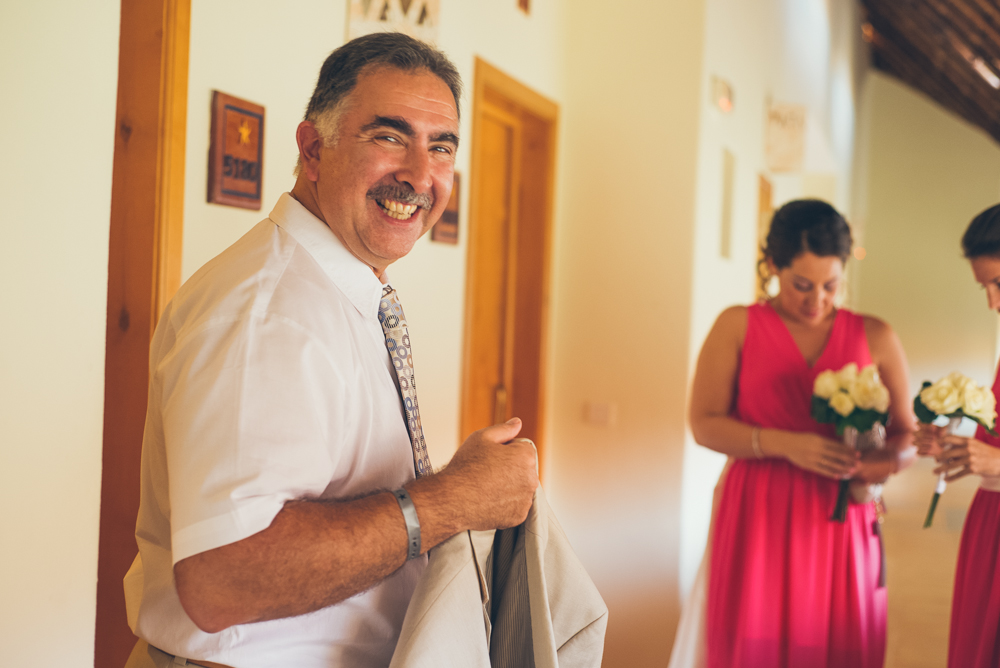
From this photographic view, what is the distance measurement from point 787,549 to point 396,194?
1.77 metres

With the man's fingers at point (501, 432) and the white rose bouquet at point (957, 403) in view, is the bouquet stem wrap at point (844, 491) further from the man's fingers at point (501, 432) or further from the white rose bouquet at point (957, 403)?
the man's fingers at point (501, 432)

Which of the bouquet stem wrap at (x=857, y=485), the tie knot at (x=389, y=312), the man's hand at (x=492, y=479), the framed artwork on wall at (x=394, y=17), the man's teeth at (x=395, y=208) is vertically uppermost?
the framed artwork on wall at (x=394, y=17)

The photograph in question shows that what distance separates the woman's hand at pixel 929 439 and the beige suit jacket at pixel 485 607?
1408mm

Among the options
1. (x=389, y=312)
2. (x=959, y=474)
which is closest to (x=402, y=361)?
(x=389, y=312)

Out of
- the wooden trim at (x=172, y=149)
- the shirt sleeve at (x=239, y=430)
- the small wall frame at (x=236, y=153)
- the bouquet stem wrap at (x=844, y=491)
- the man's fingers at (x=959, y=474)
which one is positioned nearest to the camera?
the shirt sleeve at (x=239, y=430)

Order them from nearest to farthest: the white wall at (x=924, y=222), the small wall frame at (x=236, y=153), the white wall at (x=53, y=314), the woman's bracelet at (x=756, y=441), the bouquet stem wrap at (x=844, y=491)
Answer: the white wall at (x=53, y=314) → the small wall frame at (x=236, y=153) → the bouquet stem wrap at (x=844, y=491) → the woman's bracelet at (x=756, y=441) → the white wall at (x=924, y=222)

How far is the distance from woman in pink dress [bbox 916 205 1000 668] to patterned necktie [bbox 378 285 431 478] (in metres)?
1.61

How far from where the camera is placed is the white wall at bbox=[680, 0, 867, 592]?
→ 360cm

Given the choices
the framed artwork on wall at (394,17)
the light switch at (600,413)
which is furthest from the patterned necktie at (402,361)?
the light switch at (600,413)

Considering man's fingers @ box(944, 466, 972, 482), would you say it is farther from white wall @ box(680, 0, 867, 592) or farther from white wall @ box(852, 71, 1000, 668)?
white wall @ box(852, 71, 1000, 668)

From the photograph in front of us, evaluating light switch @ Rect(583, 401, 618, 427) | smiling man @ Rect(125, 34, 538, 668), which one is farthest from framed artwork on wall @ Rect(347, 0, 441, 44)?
light switch @ Rect(583, 401, 618, 427)

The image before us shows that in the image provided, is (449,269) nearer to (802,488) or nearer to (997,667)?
(802,488)

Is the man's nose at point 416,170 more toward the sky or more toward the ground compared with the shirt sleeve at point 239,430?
more toward the sky

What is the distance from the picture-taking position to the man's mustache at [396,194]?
3.79 ft
